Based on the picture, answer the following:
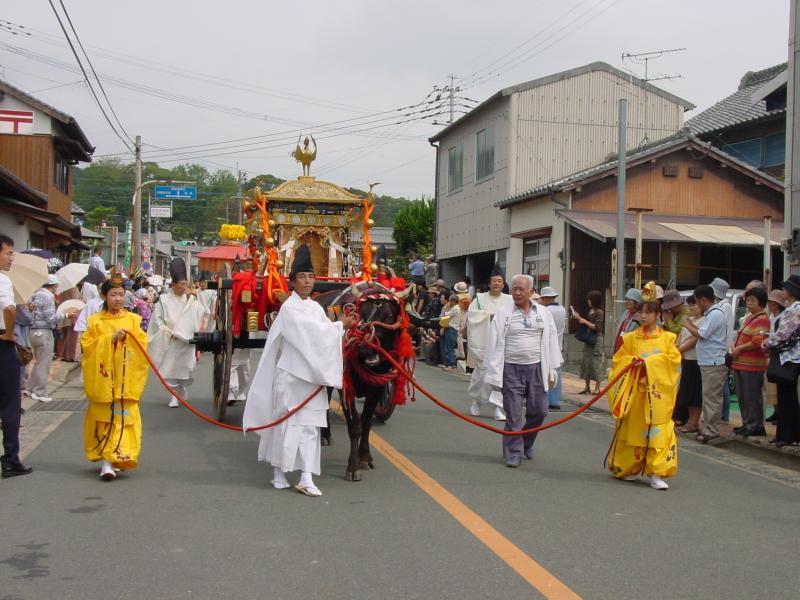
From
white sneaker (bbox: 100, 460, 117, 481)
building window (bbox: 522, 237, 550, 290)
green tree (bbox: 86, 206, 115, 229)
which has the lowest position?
white sneaker (bbox: 100, 460, 117, 481)

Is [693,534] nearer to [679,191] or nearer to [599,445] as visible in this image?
[599,445]

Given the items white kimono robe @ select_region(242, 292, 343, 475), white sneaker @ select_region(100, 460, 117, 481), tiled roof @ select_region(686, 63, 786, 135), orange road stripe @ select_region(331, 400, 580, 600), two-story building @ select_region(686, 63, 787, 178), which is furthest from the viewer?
tiled roof @ select_region(686, 63, 786, 135)

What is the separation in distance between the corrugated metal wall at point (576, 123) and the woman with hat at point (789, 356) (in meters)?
17.0

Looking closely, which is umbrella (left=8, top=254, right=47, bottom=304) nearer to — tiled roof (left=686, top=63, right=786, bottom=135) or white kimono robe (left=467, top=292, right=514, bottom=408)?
white kimono robe (left=467, top=292, right=514, bottom=408)

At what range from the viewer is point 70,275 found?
49.8 ft

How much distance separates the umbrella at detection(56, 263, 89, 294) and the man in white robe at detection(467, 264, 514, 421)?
6952 millimetres

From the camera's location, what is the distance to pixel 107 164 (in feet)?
281

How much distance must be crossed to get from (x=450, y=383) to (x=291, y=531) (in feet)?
33.5

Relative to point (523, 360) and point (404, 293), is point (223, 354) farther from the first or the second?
point (523, 360)

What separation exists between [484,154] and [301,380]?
861 inches

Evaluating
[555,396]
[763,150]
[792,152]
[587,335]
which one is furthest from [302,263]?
[763,150]

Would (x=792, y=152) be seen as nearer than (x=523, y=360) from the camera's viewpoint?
No

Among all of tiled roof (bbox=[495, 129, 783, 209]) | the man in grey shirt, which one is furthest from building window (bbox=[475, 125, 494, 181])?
the man in grey shirt

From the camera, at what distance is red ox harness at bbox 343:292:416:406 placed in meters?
7.49
